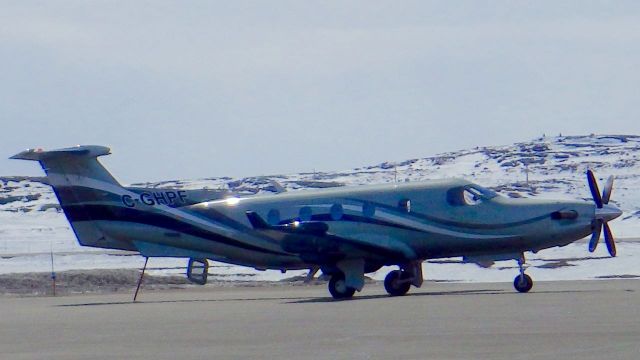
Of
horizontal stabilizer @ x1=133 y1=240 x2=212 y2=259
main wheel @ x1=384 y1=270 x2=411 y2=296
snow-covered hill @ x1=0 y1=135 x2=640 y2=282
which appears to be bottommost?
snow-covered hill @ x1=0 y1=135 x2=640 y2=282

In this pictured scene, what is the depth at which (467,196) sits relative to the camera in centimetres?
3262

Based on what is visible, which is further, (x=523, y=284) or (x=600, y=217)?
(x=600, y=217)

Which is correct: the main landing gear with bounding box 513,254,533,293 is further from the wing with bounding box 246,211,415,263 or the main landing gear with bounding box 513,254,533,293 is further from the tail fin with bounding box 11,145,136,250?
the tail fin with bounding box 11,145,136,250

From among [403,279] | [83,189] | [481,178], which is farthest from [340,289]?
[481,178]

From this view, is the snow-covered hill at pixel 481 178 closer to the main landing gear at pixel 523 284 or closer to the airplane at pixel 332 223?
the airplane at pixel 332 223

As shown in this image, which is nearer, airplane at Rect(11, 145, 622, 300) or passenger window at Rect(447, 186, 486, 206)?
airplane at Rect(11, 145, 622, 300)

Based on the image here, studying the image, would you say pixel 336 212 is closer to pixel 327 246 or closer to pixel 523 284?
pixel 327 246

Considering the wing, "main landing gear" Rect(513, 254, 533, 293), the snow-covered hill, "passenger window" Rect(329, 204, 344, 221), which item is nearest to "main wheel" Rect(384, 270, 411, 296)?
the wing

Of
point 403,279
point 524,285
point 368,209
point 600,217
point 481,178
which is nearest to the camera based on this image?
point 524,285

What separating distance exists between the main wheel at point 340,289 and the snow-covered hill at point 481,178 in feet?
155

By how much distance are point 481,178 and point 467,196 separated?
364ft

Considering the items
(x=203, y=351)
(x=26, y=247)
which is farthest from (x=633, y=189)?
(x=203, y=351)

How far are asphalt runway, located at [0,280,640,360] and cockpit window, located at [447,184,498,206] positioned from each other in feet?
8.30

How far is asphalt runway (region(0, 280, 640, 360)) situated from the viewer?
16703 mm
